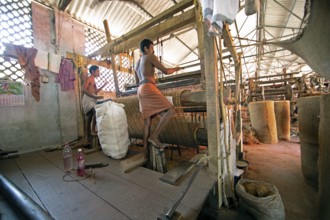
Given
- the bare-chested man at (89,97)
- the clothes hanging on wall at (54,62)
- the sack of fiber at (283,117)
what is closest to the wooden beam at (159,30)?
the bare-chested man at (89,97)

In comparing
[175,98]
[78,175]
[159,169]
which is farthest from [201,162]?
[78,175]

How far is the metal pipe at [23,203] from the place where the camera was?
93 centimetres

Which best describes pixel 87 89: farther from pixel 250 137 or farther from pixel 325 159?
pixel 250 137

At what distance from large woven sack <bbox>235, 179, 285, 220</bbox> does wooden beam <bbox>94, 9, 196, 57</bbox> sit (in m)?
2.20

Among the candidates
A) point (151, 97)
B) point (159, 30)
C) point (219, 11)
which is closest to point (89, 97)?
point (151, 97)

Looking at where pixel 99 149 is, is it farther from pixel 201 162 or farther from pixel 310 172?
pixel 310 172

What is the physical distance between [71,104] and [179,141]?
286cm

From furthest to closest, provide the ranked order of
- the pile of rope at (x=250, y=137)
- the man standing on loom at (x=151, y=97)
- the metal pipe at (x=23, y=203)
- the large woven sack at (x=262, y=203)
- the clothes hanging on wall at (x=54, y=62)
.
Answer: the pile of rope at (x=250, y=137) → the clothes hanging on wall at (x=54, y=62) → the man standing on loom at (x=151, y=97) → the large woven sack at (x=262, y=203) → the metal pipe at (x=23, y=203)

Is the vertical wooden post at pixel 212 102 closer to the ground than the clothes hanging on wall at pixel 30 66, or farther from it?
closer to the ground

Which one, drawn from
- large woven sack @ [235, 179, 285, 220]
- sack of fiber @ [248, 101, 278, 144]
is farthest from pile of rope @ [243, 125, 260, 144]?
large woven sack @ [235, 179, 285, 220]

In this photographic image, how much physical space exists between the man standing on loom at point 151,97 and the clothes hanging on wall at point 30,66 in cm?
253

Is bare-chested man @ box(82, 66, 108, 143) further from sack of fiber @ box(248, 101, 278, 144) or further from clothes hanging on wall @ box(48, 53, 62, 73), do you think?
sack of fiber @ box(248, 101, 278, 144)

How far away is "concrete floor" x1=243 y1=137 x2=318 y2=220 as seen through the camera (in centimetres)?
196

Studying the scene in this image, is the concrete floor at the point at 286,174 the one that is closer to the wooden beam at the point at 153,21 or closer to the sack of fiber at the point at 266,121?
the sack of fiber at the point at 266,121
